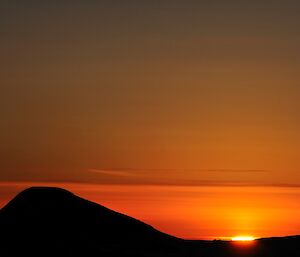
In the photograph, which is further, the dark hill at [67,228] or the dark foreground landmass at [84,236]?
the dark hill at [67,228]

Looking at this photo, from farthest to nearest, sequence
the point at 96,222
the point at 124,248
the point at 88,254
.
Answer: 1. the point at 96,222
2. the point at 124,248
3. the point at 88,254

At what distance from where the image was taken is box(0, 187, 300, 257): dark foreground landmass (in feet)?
245

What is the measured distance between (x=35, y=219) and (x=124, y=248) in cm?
825

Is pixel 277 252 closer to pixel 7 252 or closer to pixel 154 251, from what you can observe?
pixel 154 251

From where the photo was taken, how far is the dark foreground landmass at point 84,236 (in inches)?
2938

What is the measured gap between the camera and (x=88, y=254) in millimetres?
71875

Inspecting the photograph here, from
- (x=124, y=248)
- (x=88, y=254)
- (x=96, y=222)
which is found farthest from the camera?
(x=96, y=222)

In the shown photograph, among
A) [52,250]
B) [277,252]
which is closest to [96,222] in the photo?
[52,250]

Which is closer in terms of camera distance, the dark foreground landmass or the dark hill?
the dark foreground landmass

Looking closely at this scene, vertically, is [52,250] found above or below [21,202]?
below

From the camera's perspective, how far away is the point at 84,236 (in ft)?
260

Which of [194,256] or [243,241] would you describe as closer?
[194,256]

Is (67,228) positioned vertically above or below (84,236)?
above

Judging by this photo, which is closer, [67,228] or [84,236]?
[84,236]
